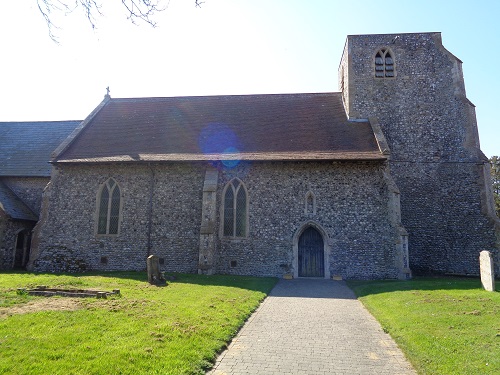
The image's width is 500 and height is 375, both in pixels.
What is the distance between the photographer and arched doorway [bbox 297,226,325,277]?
54.5ft

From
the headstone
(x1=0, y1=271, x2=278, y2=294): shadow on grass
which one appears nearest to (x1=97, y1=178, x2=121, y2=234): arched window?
(x1=0, y1=271, x2=278, y2=294): shadow on grass

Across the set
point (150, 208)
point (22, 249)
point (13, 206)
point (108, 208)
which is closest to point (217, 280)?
point (150, 208)

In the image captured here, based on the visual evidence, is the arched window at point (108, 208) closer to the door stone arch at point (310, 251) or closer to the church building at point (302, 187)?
the church building at point (302, 187)

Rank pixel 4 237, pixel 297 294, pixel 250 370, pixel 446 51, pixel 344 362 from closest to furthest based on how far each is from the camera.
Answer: pixel 250 370 → pixel 344 362 → pixel 297 294 → pixel 4 237 → pixel 446 51

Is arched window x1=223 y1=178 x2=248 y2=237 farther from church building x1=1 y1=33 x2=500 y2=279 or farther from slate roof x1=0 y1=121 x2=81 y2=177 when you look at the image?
slate roof x1=0 y1=121 x2=81 y2=177

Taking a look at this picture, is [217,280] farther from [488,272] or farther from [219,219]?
[488,272]

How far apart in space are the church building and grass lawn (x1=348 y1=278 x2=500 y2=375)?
4.22 meters

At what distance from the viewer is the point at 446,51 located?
65.6 feet

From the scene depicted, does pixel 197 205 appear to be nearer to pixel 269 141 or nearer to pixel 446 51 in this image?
pixel 269 141

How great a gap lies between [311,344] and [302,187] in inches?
428

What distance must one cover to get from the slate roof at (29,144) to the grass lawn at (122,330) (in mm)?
12161

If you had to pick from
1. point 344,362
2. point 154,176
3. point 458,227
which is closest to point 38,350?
point 344,362

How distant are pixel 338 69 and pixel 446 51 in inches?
269

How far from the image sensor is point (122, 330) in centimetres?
663
